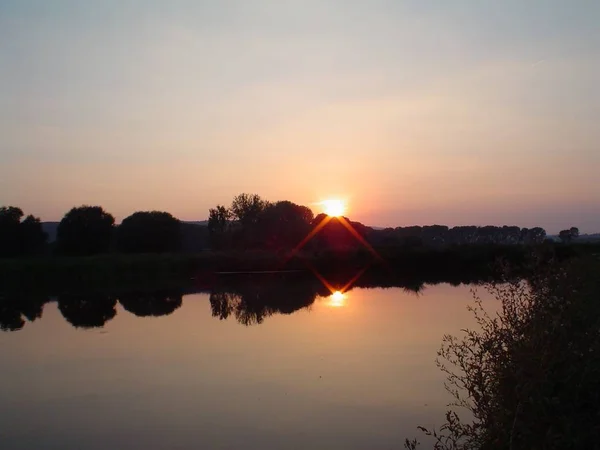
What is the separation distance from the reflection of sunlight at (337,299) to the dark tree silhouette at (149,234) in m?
26.0

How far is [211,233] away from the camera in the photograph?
60312mm

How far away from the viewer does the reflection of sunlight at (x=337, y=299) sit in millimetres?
21245

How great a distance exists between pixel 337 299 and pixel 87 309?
8.84m

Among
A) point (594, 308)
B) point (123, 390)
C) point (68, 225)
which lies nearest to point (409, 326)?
point (123, 390)

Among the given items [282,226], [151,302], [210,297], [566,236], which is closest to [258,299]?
[210,297]

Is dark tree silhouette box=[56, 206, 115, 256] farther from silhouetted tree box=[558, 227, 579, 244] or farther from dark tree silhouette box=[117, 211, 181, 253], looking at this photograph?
silhouetted tree box=[558, 227, 579, 244]

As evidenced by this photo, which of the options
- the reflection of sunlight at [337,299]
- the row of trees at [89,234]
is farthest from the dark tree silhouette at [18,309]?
the row of trees at [89,234]

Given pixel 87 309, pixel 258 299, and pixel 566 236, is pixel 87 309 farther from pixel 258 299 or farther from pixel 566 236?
pixel 566 236

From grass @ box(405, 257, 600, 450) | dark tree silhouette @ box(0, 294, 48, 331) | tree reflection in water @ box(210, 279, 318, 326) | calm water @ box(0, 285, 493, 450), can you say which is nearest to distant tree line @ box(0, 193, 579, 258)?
tree reflection in water @ box(210, 279, 318, 326)

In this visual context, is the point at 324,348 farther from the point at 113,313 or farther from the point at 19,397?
the point at 113,313

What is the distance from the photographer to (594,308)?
498 centimetres

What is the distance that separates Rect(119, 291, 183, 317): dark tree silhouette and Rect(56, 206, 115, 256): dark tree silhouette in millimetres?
20975

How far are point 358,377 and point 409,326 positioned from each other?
212 inches

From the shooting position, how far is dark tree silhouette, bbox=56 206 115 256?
4616cm
